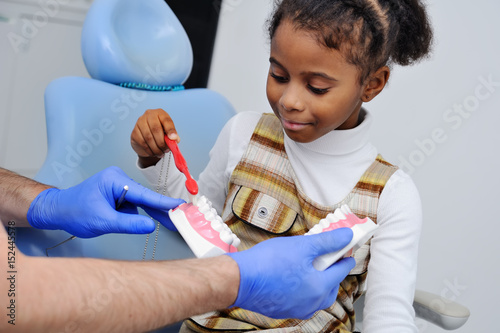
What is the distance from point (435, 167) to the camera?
1610 millimetres

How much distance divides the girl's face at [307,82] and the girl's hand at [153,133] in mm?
189

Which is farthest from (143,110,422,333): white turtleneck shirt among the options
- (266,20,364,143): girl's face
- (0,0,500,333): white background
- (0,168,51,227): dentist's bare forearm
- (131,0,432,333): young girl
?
(0,0,500,333): white background

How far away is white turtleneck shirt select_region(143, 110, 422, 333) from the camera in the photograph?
941 mm

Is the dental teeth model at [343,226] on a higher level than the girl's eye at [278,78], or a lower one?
lower

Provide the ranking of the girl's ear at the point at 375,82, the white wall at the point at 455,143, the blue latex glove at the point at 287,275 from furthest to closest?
the white wall at the point at 455,143 → the girl's ear at the point at 375,82 → the blue latex glove at the point at 287,275

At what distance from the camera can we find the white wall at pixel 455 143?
1503 millimetres

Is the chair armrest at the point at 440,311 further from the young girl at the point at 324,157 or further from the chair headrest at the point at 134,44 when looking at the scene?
the chair headrest at the point at 134,44

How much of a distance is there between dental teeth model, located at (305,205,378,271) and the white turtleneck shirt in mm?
115

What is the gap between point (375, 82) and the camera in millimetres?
998

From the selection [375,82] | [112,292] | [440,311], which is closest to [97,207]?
[112,292]

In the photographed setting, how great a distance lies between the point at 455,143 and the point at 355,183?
65 cm

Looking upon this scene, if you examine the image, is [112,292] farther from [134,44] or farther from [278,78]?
[134,44]

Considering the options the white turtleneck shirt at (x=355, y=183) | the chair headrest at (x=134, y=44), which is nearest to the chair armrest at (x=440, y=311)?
the white turtleneck shirt at (x=355, y=183)

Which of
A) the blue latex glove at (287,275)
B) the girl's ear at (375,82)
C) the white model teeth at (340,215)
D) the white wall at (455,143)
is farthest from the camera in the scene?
the white wall at (455,143)
